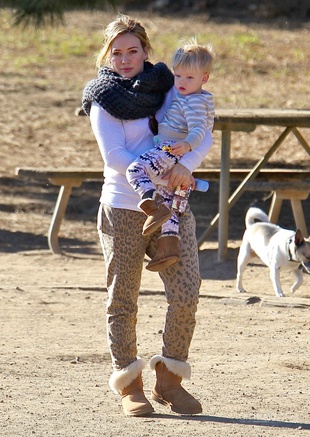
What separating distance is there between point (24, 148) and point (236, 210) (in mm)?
3619

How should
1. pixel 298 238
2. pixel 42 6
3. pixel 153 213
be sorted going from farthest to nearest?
pixel 42 6 < pixel 298 238 < pixel 153 213

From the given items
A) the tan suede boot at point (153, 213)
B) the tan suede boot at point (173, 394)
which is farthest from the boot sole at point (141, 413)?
the tan suede boot at point (153, 213)

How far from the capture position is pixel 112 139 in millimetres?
3955

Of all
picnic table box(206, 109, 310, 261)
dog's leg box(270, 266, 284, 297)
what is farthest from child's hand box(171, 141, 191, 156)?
picnic table box(206, 109, 310, 261)

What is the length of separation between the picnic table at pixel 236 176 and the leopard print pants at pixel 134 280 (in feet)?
11.6

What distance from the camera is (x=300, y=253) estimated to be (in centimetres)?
664

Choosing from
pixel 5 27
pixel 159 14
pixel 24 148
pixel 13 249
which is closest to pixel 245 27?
pixel 159 14

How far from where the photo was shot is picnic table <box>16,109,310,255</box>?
7551 mm

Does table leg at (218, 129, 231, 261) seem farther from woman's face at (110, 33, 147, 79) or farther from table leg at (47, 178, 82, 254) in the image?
woman's face at (110, 33, 147, 79)

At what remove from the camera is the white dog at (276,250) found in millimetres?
6648

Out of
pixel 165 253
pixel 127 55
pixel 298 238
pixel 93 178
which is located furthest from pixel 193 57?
pixel 93 178

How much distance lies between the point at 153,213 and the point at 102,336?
2.04 meters

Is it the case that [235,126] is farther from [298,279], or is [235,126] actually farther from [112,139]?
[112,139]

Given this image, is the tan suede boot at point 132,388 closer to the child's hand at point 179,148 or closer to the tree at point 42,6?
the child's hand at point 179,148
